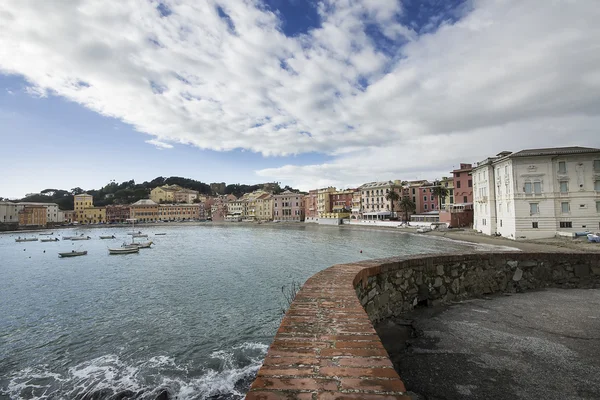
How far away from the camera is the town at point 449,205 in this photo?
35.4 m

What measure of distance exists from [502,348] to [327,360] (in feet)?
12.3

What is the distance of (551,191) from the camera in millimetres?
35781

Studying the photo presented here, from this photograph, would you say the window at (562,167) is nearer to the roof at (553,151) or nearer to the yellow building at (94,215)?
the roof at (553,151)

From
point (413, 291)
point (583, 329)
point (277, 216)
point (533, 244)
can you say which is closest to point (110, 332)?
point (413, 291)

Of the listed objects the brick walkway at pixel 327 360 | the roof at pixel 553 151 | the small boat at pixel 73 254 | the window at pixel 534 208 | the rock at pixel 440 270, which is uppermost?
the roof at pixel 553 151

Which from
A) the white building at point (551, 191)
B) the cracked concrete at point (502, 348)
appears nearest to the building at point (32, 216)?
→ the white building at point (551, 191)

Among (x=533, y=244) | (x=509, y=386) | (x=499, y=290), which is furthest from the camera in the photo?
(x=533, y=244)

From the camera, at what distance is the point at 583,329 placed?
497cm

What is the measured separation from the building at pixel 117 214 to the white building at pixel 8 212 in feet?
100.0

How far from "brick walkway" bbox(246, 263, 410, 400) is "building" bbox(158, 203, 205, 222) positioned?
151 metres

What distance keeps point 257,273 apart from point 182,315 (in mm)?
9834

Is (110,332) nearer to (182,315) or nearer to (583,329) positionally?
(182,315)

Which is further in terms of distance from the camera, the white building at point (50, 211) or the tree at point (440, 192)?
the white building at point (50, 211)

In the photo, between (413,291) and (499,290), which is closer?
(413,291)
